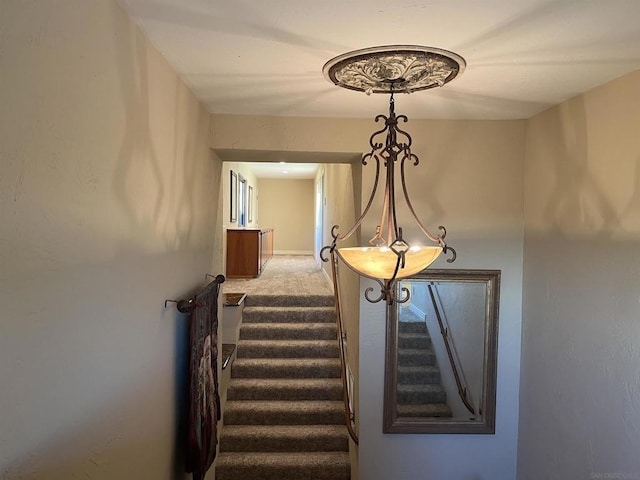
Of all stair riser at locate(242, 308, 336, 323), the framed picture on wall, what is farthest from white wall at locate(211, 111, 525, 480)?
the framed picture on wall

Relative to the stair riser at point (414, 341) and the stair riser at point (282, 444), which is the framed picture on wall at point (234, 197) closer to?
the stair riser at point (282, 444)

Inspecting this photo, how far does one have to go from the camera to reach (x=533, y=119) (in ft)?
7.91

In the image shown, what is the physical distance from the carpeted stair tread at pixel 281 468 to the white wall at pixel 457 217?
0.98m

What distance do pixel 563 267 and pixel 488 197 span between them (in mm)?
604

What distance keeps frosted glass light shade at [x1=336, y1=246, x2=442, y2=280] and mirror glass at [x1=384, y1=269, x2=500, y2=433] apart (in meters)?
0.97

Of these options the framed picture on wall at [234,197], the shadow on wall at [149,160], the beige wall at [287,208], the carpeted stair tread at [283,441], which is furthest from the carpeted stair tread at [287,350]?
the beige wall at [287,208]

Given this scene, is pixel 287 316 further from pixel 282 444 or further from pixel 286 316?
pixel 282 444

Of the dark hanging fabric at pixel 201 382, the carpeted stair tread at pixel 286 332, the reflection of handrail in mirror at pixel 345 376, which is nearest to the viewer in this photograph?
the dark hanging fabric at pixel 201 382

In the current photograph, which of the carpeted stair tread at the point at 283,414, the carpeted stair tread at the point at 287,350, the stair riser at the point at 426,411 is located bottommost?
the carpeted stair tread at the point at 283,414

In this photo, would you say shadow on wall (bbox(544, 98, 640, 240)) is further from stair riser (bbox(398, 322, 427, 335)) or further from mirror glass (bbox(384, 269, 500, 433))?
stair riser (bbox(398, 322, 427, 335))

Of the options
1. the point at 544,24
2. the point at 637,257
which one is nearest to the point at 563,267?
the point at 637,257

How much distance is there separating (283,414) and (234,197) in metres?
3.17

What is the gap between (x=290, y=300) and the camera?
16.0 feet

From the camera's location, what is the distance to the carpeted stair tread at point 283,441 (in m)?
3.56
